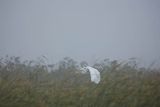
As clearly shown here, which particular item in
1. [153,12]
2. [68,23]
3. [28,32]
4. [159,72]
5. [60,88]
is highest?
[153,12]

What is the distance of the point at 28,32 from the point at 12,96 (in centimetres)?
1760

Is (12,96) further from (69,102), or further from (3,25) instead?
(3,25)

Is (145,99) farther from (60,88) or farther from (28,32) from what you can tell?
(28,32)

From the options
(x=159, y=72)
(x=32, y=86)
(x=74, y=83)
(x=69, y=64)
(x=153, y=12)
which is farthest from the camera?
(x=153, y=12)

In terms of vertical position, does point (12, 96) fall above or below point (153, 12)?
below

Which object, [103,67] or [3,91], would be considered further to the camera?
[103,67]

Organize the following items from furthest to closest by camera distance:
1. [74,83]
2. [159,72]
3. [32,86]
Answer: [159,72] → [74,83] → [32,86]

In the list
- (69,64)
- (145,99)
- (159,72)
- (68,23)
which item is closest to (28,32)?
(68,23)

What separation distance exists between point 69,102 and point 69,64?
252 cm

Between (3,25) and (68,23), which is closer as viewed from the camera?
(3,25)

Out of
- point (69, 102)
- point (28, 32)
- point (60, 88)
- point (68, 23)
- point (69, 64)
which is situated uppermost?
point (68, 23)

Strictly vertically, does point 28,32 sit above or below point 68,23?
below

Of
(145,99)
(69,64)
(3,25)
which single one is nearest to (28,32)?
(3,25)

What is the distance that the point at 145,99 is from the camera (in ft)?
12.4
